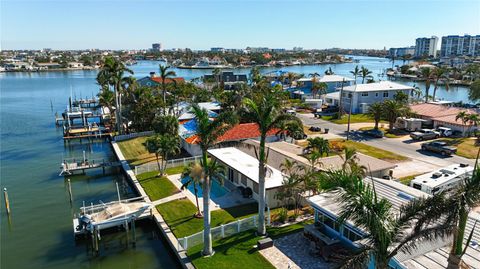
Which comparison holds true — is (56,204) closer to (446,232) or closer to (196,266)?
(196,266)

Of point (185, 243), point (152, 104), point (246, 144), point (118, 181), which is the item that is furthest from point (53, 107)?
point (185, 243)

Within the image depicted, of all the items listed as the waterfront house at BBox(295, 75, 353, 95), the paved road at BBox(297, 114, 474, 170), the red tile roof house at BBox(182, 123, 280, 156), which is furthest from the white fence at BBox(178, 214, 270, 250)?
the waterfront house at BBox(295, 75, 353, 95)

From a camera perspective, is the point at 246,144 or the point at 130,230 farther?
the point at 246,144

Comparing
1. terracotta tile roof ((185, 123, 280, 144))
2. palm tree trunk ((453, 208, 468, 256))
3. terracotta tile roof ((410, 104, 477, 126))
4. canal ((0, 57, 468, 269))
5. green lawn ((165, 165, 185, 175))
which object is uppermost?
palm tree trunk ((453, 208, 468, 256))

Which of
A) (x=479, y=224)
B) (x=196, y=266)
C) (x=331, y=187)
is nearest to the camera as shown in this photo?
(x=331, y=187)

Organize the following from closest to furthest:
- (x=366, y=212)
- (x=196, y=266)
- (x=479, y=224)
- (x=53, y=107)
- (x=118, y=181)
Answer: (x=366, y=212) → (x=479, y=224) → (x=196, y=266) → (x=118, y=181) → (x=53, y=107)

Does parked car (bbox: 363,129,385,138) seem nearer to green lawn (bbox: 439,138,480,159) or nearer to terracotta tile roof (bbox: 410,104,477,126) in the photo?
green lawn (bbox: 439,138,480,159)

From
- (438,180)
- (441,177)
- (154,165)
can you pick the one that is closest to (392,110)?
(441,177)
